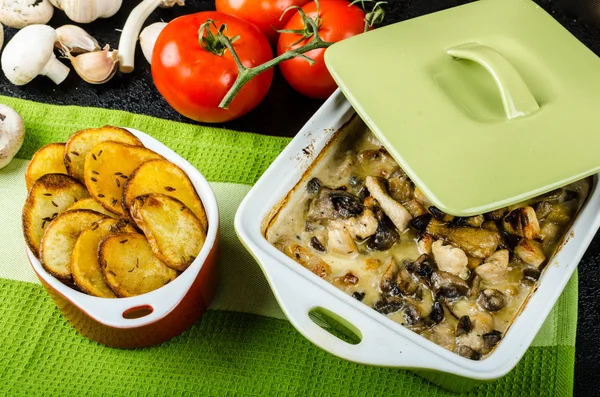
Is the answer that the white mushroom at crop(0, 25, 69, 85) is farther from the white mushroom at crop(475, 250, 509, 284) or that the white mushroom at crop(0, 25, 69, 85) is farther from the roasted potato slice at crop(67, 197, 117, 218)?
the white mushroom at crop(475, 250, 509, 284)

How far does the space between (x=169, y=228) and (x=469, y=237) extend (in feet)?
2.10

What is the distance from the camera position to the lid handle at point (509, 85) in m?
Result: 1.40

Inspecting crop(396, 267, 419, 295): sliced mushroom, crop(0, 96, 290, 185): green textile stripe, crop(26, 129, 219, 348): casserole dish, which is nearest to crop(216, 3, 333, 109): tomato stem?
crop(0, 96, 290, 185): green textile stripe

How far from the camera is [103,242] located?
1391mm

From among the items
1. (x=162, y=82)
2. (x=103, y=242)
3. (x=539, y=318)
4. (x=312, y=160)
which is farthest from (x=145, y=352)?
(x=539, y=318)

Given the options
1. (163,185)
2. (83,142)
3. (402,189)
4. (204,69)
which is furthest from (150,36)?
(402,189)

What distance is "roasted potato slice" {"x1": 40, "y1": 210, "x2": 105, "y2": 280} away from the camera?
4.64 feet

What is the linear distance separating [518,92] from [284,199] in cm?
54

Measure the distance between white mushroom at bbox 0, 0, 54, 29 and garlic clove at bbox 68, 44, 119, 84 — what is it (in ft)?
0.65

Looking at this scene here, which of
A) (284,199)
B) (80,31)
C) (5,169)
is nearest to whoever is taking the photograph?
(284,199)

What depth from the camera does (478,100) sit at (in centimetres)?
148

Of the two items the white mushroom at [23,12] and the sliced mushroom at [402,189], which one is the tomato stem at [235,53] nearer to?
the sliced mushroom at [402,189]

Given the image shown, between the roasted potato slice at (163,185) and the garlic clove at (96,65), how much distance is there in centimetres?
63

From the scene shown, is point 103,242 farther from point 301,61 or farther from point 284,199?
point 301,61
